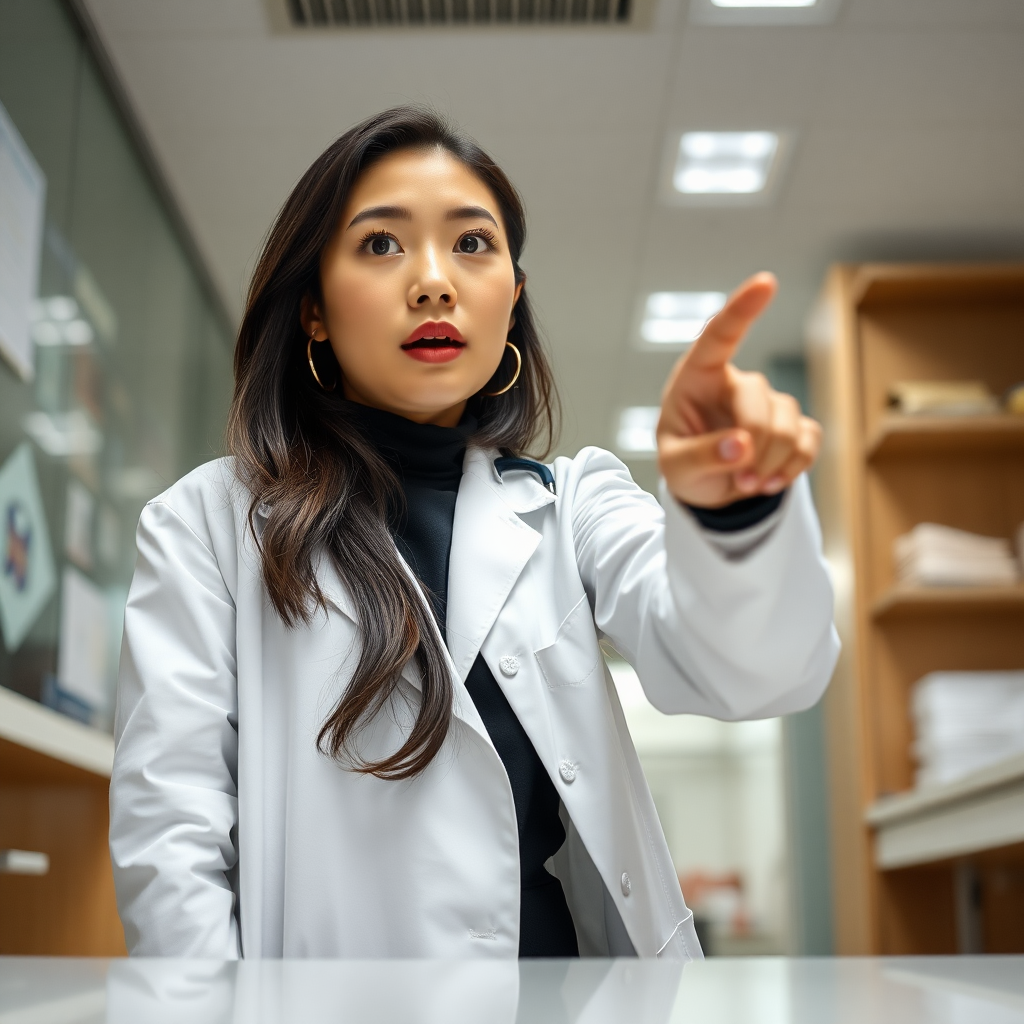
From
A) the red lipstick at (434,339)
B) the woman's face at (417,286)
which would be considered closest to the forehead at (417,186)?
the woman's face at (417,286)

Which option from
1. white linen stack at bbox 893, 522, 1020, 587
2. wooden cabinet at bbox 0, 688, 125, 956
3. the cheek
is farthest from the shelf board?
white linen stack at bbox 893, 522, 1020, 587

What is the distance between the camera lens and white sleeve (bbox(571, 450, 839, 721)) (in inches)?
29.6

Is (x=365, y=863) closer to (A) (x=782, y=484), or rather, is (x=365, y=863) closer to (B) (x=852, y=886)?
(A) (x=782, y=484)

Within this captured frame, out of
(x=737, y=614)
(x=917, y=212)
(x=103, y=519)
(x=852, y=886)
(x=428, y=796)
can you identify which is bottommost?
(x=852, y=886)

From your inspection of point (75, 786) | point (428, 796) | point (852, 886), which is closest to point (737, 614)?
point (428, 796)

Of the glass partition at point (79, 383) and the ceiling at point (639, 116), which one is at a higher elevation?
the ceiling at point (639, 116)

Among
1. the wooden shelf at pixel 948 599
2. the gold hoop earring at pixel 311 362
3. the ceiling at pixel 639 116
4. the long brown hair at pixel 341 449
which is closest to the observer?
the long brown hair at pixel 341 449

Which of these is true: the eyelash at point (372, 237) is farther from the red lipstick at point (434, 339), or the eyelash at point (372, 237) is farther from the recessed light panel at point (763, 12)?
the recessed light panel at point (763, 12)

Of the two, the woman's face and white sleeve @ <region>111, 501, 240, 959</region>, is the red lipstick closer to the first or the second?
the woman's face

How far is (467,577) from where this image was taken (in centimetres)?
103

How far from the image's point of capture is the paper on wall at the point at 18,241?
2.33 metres

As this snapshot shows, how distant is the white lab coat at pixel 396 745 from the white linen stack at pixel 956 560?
2.66 m

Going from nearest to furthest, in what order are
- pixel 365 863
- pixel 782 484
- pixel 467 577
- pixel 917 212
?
pixel 782 484 → pixel 365 863 → pixel 467 577 → pixel 917 212

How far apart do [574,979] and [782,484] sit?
367 mm
